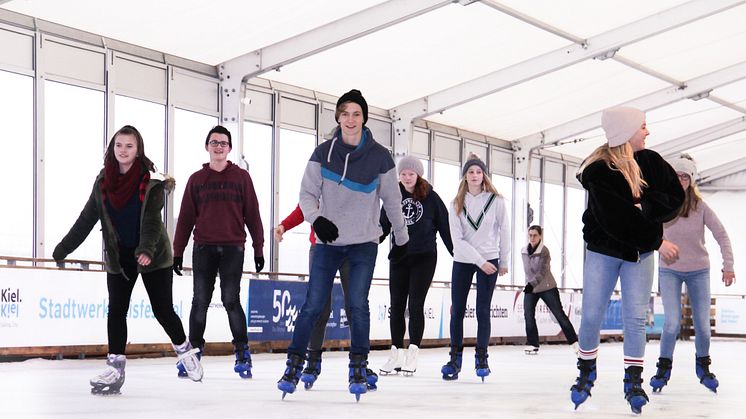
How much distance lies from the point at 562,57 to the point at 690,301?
31.4 ft

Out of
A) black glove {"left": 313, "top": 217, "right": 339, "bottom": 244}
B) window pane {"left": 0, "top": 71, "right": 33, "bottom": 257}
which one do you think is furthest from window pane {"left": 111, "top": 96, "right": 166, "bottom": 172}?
black glove {"left": 313, "top": 217, "right": 339, "bottom": 244}

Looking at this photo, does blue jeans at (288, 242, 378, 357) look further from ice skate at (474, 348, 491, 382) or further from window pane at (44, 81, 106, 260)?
window pane at (44, 81, 106, 260)

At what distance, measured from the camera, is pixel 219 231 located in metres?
6.28

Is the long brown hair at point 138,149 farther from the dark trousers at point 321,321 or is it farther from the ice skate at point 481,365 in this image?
the ice skate at point 481,365

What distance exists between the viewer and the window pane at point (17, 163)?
11477mm

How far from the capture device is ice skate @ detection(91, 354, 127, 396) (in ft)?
16.8

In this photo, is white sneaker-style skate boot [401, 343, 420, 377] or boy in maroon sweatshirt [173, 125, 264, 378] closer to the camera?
boy in maroon sweatshirt [173, 125, 264, 378]

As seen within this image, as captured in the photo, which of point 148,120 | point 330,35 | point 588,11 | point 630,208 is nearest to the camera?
point 630,208

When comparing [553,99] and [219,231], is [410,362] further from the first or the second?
[553,99]

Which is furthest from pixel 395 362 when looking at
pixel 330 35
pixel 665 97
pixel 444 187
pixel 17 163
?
pixel 665 97

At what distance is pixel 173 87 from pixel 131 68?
2.40 ft

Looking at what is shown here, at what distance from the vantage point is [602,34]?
14.8 m

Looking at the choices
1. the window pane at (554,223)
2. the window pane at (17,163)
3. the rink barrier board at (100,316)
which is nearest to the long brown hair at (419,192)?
the rink barrier board at (100,316)

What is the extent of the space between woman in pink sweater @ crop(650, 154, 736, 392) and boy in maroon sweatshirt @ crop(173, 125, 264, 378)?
241cm
